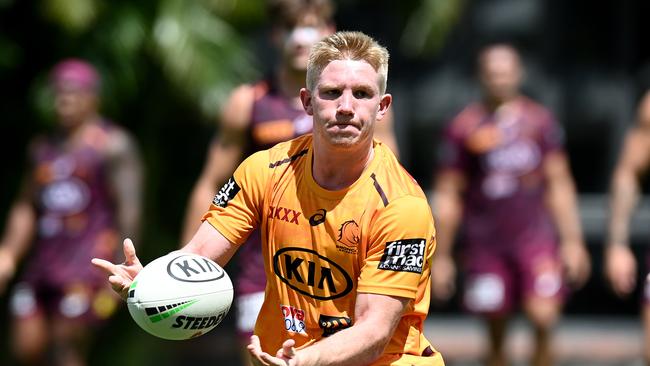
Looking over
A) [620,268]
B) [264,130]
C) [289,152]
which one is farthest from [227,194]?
[620,268]

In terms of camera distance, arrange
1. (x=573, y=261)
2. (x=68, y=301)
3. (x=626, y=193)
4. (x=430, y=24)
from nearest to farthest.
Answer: (x=626, y=193) < (x=68, y=301) < (x=573, y=261) < (x=430, y=24)

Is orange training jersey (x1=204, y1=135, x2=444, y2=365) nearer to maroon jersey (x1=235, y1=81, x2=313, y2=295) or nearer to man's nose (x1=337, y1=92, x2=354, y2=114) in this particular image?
man's nose (x1=337, y1=92, x2=354, y2=114)

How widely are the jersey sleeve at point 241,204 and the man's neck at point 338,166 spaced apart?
21cm

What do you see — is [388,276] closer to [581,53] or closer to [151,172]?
[151,172]

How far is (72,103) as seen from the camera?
9.20 meters

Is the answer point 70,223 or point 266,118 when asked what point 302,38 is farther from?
point 70,223

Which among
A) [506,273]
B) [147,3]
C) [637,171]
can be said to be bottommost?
[506,273]

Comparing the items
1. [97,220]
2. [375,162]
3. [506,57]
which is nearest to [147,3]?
[97,220]

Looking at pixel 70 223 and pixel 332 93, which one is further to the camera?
pixel 70 223

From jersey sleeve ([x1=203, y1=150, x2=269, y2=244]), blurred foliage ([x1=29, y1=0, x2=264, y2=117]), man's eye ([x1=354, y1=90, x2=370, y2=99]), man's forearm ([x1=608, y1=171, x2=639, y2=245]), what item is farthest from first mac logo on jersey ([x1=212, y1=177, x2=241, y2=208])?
blurred foliage ([x1=29, y1=0, x2=264, y2=117])

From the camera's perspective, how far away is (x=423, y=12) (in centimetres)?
1062

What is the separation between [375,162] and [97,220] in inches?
176

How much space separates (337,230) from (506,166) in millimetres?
4582

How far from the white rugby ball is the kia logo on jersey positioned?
0.86ft
